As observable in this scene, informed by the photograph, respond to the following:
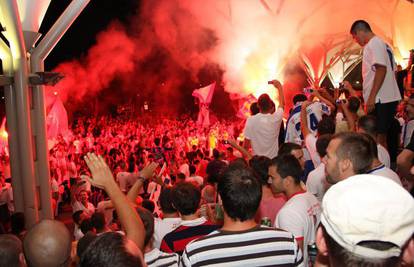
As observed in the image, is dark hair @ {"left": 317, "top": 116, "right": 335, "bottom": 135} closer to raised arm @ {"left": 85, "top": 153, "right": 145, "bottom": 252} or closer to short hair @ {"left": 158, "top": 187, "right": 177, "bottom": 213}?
short hair @ {"left": 158, "top": 187, "right": 177, "bottom": 213}

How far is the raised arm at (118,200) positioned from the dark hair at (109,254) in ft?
2.26

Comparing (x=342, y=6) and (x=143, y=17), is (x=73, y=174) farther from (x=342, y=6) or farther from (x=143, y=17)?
(x=143, y=17)

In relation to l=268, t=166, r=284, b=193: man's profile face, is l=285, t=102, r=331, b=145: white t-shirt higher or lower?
higher

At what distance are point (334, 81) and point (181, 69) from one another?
12.6 meters

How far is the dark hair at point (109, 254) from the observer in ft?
6.19

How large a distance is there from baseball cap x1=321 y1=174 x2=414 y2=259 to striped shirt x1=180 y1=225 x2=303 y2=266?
3.81 ft

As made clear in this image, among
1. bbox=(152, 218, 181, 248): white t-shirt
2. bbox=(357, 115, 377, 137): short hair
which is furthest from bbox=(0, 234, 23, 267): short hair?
bbox=(357, 115, 377, 137): short hair

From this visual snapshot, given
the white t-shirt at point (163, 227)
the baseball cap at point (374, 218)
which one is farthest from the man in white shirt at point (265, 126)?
the baseball cap at point (374, 218)

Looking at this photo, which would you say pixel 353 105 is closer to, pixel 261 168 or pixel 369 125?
pixel 369 125

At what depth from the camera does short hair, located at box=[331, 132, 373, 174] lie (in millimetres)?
3080

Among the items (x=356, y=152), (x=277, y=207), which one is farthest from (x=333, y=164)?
(x=277, y=207)

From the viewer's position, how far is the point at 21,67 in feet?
25.1

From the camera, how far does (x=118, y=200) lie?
2.73 meters

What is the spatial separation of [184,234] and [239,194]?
1062mm
